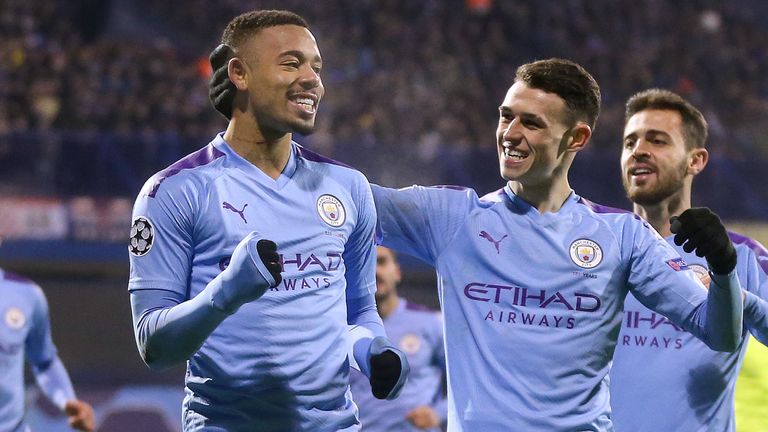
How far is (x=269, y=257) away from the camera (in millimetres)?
2734

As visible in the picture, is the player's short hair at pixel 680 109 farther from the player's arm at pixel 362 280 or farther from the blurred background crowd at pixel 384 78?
the blurred background crowd at pixel 384 78

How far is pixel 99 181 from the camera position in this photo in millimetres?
11836

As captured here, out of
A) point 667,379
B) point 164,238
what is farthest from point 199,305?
point 667,379

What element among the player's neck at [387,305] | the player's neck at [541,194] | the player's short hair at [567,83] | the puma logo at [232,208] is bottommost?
the player's neck at [387,305]

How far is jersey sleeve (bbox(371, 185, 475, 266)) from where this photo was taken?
12.3ft

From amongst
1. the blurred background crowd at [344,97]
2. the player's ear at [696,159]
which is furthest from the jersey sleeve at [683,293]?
the blurred background crowd at [344,97]

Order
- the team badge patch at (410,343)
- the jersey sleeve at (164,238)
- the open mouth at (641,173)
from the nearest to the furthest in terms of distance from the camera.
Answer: the jersey sleeve at (164,238) → the open mouth at (641,173) → the team badge patch at (410,343)

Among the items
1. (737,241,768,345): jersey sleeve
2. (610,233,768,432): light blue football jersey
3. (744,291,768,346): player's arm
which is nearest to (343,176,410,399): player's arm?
(610,233,768,432): light blue football jersey

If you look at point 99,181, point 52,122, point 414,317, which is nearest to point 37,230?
point 99,181

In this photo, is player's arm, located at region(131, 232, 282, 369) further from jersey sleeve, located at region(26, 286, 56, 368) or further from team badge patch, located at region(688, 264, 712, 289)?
jersey sleeve, located at region(26, 286, 56, 368)

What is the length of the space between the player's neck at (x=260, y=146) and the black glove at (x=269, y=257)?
607 millimetres

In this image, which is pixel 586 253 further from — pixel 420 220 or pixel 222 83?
pixel 222 83

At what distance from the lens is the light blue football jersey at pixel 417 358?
21.5 ft

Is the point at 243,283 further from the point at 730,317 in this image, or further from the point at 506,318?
the point at 730,317
